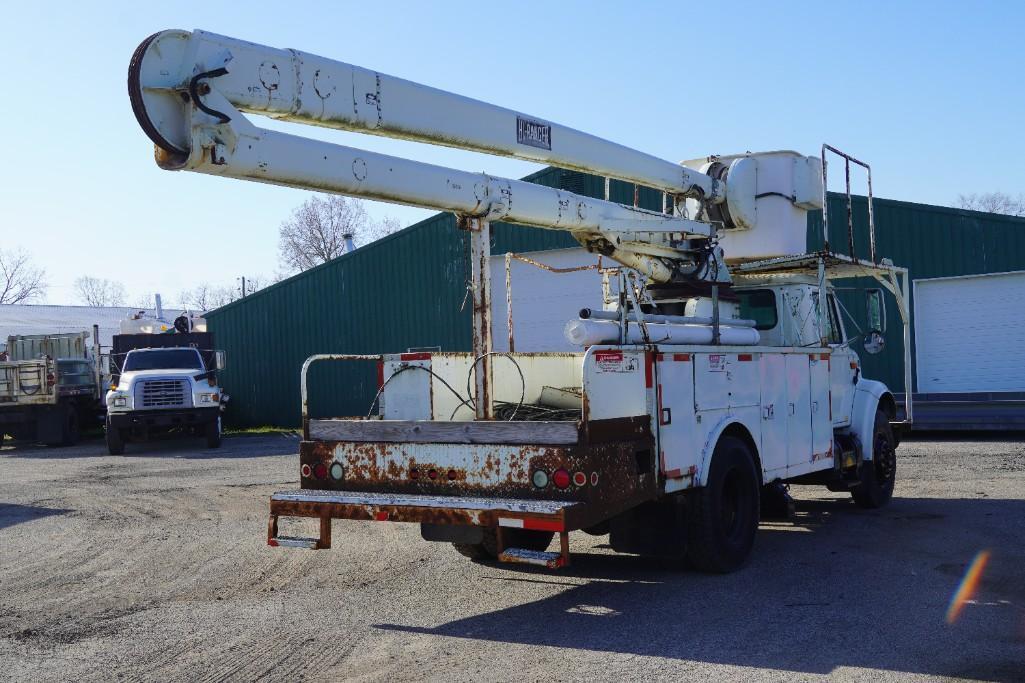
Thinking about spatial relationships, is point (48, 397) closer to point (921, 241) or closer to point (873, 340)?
point (921, 241)

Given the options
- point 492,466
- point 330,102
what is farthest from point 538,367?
point 330,102

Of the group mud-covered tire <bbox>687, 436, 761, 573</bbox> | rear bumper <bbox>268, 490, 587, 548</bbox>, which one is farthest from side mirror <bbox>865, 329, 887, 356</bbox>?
rear bumper <bbox>268, 490, 587, 548</bbox>

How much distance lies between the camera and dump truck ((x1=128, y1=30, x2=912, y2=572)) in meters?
6.03

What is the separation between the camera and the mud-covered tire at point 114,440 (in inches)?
902

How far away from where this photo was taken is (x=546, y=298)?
2522 centimetres

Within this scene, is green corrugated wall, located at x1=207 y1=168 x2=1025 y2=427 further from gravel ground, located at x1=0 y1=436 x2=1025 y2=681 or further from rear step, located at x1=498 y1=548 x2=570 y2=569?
rear step, located at x1=498 y1=548 x2=570 y2=569

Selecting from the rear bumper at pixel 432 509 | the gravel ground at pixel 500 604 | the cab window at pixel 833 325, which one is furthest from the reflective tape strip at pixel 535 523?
the cab window at pixel 833 325

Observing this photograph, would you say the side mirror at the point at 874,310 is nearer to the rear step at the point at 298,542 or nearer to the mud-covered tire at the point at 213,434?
the rear step at the point at 298,542

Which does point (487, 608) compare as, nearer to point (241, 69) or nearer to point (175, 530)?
point (241, 69)

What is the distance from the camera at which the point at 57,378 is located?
86.0 feet

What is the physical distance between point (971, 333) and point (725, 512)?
1596 centimetres

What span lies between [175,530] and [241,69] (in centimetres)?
679

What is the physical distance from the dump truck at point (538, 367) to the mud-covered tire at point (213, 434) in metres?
15.7

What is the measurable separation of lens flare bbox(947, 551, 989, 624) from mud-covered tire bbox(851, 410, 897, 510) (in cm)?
253
